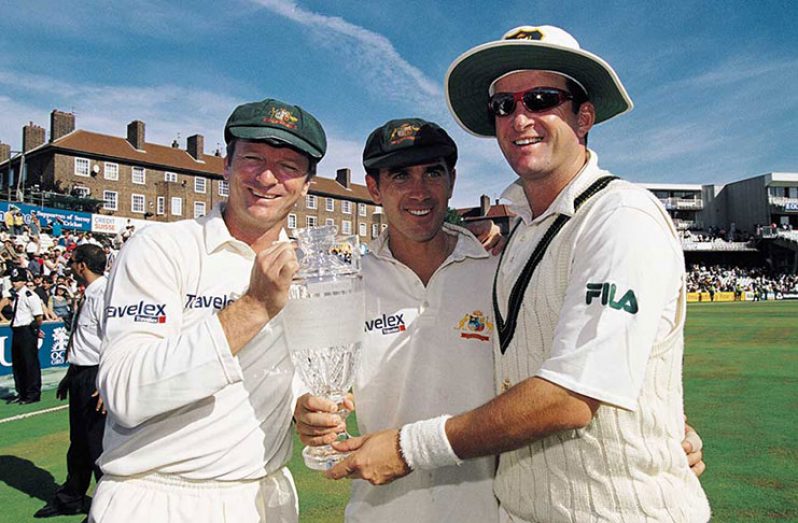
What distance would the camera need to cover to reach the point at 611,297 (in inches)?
65.9

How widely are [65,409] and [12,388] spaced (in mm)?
2692

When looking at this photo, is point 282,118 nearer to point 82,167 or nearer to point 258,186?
point 258,186

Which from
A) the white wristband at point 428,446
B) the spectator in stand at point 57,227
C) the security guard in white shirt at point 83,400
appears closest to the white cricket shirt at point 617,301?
the white wristband at point 428,446

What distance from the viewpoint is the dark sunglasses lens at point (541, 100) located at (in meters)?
2.34

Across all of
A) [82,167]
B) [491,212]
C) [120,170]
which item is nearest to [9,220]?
[82,167]

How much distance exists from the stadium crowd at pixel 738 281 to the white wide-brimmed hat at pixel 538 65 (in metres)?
51.5

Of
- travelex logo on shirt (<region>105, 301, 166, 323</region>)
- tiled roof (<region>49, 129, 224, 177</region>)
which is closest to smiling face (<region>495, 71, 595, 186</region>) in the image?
travelex logo on shirt (<region>105, 301, 166, 323</region>)

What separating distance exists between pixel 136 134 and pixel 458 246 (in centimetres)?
5569

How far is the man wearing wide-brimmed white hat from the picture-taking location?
168cm

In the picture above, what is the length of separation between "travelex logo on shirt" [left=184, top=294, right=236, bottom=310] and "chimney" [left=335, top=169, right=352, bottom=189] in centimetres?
6860

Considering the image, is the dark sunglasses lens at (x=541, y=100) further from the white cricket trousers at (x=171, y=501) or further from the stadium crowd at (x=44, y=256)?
the stadium crowd at (x=44, y=256)

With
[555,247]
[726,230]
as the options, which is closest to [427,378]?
[555,247]

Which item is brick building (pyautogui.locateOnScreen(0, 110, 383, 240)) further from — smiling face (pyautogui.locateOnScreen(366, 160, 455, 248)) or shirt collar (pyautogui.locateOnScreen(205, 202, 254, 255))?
shirt collar (pyautogui.locateOnScreen(205, 202, 254, 255))

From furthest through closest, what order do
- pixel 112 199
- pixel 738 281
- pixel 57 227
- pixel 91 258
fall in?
1. pixel 738 281
2. pixel 112 199
3. pixel 57 227
4. pixel 91 258
